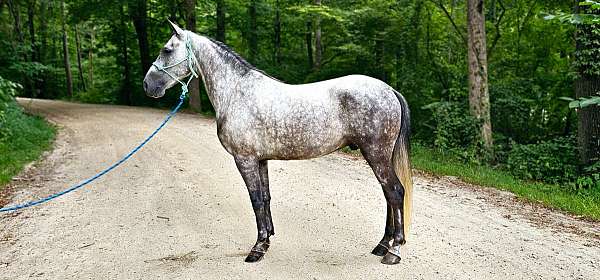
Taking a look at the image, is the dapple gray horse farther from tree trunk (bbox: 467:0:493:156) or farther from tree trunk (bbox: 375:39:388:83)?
tree trunk (bbox: 375:39:388:83)

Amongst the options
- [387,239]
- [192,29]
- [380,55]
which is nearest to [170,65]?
[387,239]

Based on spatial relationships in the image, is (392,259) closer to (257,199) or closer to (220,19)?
(257,199)

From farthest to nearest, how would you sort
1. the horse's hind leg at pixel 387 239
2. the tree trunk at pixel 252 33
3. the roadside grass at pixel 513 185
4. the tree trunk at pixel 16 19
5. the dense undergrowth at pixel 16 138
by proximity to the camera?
the tree trunk at pixel 16 19, the tree trunk at pixel 252 33, the dense undergrowth at pixel 16 138, the roadside grass at pixel 513 185, the horse's hind leg at pixel 387 239

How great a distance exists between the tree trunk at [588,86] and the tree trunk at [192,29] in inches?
443

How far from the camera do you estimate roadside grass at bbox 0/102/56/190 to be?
8.66 metres

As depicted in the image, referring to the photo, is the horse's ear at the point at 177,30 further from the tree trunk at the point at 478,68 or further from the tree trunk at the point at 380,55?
the tree trunk at the point at 380,55

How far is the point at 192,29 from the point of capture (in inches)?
630

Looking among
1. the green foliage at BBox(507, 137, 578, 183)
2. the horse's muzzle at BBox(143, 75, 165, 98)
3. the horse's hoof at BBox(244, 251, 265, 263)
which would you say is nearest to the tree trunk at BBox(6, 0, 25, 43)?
the horse's muzzle at BBox(143, 75, 165, 98)

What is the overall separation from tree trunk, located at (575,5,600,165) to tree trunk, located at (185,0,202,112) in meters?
11.3

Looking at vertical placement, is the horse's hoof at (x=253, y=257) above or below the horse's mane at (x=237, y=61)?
below

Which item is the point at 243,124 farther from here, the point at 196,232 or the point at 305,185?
A: the point at 305,185

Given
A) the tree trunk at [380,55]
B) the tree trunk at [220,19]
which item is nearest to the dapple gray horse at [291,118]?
the tree trunk at [380,55]

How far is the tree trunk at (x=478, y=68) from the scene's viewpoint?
9953 mm

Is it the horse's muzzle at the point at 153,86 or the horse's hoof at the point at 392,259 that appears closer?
the horse's hoof at the point at 392,259
